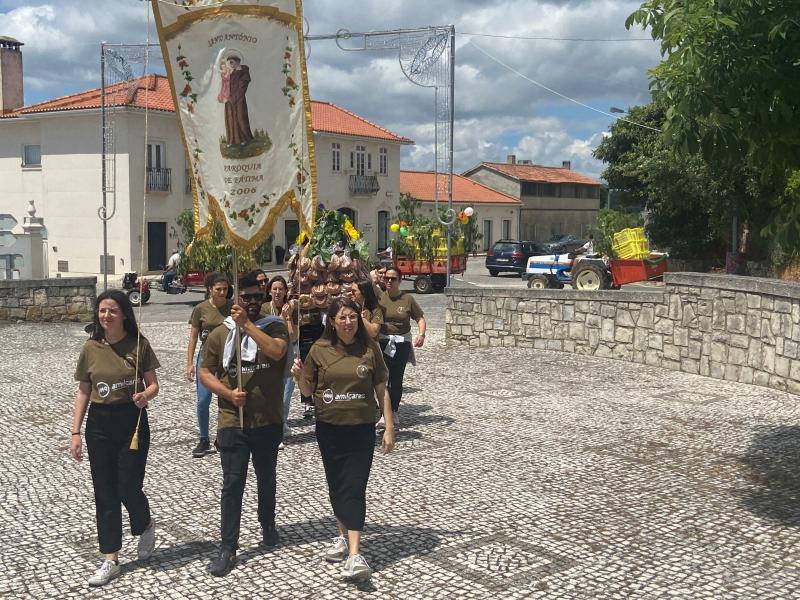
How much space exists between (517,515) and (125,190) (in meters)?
32.1

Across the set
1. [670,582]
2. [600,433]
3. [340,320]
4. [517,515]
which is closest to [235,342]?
[340,320]

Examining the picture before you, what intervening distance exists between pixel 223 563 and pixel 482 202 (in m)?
56.1

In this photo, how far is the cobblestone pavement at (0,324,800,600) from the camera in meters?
4.87

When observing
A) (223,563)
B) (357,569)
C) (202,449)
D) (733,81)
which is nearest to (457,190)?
(202,449)

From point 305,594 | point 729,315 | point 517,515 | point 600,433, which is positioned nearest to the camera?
point 305,594

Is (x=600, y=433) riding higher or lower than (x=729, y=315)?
lower

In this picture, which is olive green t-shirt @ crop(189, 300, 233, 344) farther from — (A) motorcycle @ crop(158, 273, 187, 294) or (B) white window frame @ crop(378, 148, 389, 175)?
(B) white window frame @ crop(378, 148, 389, 175)

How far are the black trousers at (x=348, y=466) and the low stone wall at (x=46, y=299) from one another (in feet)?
45.7

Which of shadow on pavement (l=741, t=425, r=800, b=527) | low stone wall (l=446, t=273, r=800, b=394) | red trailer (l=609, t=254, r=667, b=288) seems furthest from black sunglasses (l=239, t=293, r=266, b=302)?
red trailer (l=609, t=254, r=667, b=288)

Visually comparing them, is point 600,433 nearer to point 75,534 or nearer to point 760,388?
point 760,388

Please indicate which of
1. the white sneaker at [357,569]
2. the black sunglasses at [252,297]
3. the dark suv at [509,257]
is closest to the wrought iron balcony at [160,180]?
the dark suv at [509,257]

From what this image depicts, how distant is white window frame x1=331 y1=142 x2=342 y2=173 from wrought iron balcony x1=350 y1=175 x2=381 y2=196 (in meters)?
1.02

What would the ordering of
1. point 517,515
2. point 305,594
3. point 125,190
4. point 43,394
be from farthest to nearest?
1. point 125,190
2. point 43,394
3. point 517,515
4. point 305,594

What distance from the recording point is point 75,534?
559cm
